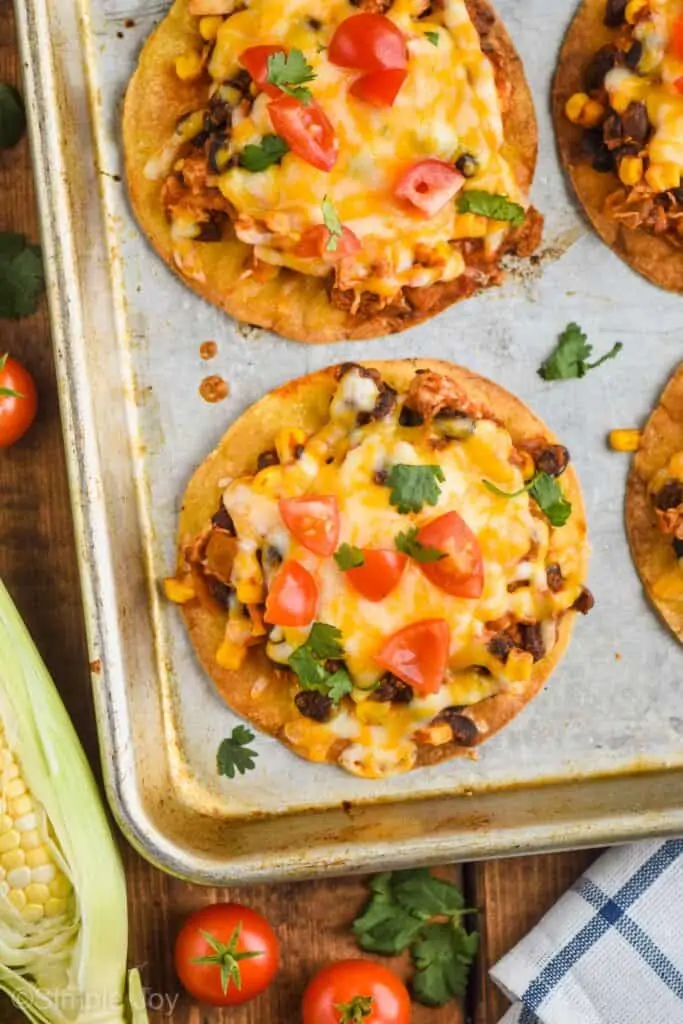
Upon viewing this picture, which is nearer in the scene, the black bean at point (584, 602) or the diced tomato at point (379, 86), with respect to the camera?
the diced tomato at point (379, 86)

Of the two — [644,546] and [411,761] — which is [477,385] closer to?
[644,546]

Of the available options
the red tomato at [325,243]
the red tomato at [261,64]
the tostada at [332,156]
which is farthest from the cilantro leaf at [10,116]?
the red tomato at [325,243]

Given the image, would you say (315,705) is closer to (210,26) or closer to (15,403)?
(15,403)

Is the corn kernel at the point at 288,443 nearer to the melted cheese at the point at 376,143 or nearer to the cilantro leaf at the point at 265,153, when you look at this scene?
the melted cheese at the point at 376,143

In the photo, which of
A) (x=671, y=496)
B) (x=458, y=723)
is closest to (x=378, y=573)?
(x=458, y=723)

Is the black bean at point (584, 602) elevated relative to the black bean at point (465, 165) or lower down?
lower down

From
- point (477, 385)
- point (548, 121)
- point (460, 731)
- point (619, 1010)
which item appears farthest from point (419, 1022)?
point (548, 121)

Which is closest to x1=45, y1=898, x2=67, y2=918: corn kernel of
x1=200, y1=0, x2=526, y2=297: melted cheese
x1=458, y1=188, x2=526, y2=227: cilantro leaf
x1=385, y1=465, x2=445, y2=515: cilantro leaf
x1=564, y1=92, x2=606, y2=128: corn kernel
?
x1=385, y1=465, x2=445, y2=515: cilantro leaf
